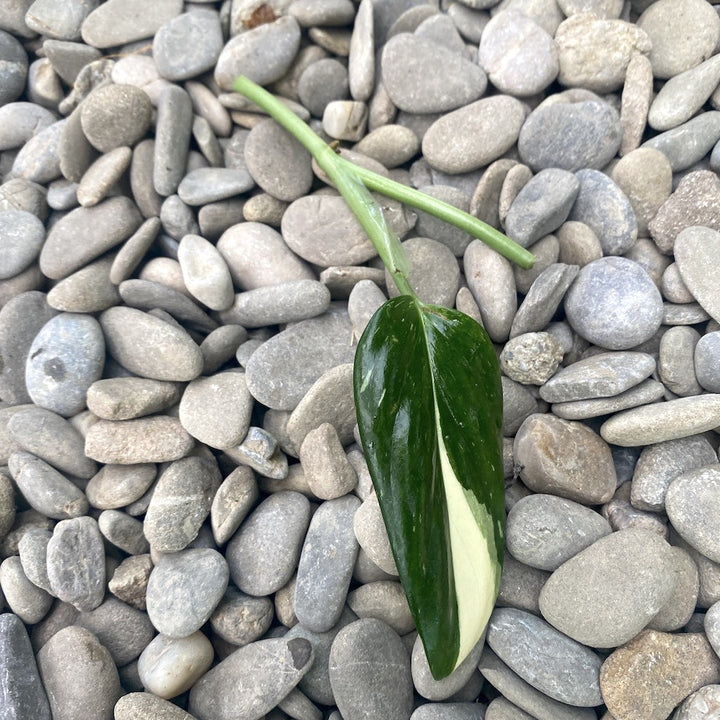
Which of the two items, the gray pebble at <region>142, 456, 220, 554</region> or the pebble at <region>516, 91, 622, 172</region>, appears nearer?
the gray pebble at <region>142, 456, 220, 554</region>

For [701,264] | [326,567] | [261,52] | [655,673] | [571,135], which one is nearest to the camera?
[655,673]

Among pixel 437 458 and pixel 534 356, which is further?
pixel 534 356

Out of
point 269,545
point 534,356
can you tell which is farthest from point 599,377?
point 269,545

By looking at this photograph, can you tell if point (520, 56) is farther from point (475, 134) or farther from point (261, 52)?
point (261, 52)

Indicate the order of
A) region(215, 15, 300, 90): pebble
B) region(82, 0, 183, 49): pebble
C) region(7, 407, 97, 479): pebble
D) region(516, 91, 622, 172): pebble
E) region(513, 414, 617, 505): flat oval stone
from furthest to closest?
1. region(82, 0, 183, 49): pebble
2. region(215, 15, 300, 90): pebble
3. region(516, 91, 622, 172): pebble
4. region(7, 407, 97, 479): pebble
5. region(513, 414, 617, 505): flat oval stone

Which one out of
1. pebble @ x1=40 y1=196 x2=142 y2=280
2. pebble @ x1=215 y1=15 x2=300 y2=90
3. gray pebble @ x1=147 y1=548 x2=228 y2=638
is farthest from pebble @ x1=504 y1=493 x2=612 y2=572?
pebble @ x1=215 y1=15 x2=300 y2=90

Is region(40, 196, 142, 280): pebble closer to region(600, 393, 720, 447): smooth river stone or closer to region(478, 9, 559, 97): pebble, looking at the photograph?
region(478, 9, 559, 97): pebble
